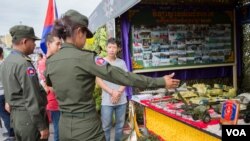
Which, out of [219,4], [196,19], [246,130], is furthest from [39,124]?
[219,4]

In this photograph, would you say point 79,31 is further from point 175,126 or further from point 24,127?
point 175,126

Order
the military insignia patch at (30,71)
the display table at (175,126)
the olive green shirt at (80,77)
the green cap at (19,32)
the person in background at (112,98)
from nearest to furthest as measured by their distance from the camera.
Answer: the olive green shirt at (80,77)
the display table at (175,126)
the military insignia patch at (30,71)
the green cap at (19,32)
the person in background at (112,98)

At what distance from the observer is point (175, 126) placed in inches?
127

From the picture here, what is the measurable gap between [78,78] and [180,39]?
16.0 ft

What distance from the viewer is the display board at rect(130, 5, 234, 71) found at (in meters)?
6.30

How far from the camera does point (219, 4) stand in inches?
267

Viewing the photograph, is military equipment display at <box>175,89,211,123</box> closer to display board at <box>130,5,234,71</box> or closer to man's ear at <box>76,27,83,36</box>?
man's ear at <box>76,27,83,36</box>

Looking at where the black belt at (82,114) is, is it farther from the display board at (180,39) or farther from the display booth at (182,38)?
the display board at (180,39)

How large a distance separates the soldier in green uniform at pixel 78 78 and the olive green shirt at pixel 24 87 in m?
0.54

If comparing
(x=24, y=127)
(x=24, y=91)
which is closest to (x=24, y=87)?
(x=24, y=91)

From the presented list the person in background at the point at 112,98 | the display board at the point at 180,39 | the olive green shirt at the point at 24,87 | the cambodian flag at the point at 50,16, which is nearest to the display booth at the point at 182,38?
the display board at the point at 180,39

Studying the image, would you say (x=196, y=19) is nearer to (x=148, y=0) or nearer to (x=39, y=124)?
(x=148, y=0)

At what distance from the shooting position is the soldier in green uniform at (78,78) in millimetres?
2057

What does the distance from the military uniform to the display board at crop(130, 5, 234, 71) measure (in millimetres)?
4119
